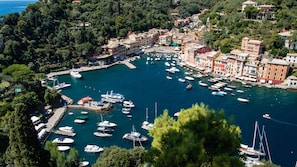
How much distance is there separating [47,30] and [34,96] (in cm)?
1695

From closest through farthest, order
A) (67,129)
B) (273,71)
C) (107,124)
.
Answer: (67,129) < (107,124) < (273,71)

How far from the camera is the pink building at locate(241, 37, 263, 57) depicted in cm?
3114

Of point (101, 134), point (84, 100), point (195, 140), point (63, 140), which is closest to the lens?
point (195, 140)

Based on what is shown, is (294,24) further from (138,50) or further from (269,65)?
(138,50)

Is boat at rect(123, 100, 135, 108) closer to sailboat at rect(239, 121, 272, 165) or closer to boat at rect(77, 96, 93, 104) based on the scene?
boat at rect(77, 96, 93, 104)

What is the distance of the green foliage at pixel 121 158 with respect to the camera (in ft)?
38.5

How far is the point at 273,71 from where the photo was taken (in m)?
27.7

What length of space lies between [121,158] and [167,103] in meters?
11.8

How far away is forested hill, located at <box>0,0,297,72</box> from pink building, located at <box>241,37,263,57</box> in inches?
71.4

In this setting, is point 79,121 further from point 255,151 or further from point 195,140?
point 195,140

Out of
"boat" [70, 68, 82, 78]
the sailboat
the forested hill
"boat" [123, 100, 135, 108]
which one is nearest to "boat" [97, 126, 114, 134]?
"boat" [123, 100, 135, 108]

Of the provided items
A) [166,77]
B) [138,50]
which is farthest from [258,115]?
[138,50]

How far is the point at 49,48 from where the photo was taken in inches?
1300

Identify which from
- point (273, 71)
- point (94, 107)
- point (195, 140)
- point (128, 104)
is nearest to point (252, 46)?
point (273, 71)
